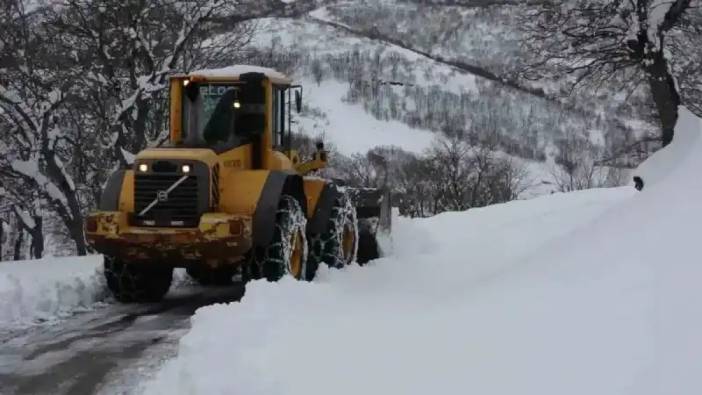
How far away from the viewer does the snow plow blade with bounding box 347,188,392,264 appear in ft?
42.0

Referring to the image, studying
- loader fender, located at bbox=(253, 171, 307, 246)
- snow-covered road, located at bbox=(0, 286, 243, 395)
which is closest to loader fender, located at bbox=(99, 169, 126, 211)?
snow-covered road, located at bbox=(0, 286, 243, 395)

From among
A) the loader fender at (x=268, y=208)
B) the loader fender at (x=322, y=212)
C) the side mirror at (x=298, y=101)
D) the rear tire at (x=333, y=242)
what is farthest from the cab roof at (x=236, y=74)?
the rear tire at (x=333, y=242)

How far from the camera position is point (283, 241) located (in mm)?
9828

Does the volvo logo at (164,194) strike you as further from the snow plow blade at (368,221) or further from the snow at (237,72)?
the snow plow blade at (368,221)

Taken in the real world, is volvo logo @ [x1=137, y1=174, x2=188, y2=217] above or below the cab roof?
below

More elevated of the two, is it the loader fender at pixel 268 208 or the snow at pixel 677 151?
the snow at pixel 677 151

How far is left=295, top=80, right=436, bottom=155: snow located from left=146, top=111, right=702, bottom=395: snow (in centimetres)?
5940

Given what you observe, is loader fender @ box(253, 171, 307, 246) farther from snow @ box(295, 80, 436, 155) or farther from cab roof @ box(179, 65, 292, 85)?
snow @ box(295, 80, 436, 155)

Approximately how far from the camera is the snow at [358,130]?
2844 inches

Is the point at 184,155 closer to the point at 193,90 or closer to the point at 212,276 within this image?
the point at 193,90

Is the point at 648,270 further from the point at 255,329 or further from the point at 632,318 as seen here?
the point at 255,329

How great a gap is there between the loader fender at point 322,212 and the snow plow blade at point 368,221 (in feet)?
3.65

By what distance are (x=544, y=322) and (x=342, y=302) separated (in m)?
3.39

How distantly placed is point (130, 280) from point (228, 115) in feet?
8.19
